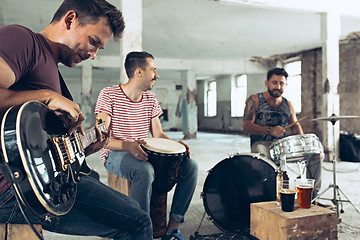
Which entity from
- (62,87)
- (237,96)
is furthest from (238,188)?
(237,96)

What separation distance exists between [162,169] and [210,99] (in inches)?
648

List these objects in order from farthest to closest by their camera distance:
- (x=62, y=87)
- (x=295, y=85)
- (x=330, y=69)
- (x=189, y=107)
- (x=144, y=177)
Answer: (x=189, y=107) → (x=295, y=85) → (x=330, y=69) → (x=144, y=177) → (x=62, y=87)

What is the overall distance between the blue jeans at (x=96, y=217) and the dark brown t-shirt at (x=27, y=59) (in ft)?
0.58

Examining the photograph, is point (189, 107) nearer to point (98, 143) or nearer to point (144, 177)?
point (144, 177)

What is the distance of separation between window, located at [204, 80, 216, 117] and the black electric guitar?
16.8 m

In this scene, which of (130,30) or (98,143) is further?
(130,30)

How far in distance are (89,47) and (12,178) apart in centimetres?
74

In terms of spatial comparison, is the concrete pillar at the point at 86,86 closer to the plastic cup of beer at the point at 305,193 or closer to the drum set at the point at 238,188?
the drum set at the point at 238,188

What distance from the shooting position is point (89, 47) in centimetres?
147

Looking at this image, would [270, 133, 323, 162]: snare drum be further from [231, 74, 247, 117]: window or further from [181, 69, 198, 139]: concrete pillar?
[231, 74, 247, 117]: window

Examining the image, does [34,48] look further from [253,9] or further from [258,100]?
[253,9]

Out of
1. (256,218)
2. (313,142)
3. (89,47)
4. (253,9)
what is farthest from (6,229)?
(253,9)

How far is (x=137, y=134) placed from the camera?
270 cm

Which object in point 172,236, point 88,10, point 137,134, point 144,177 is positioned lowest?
point 172,236
